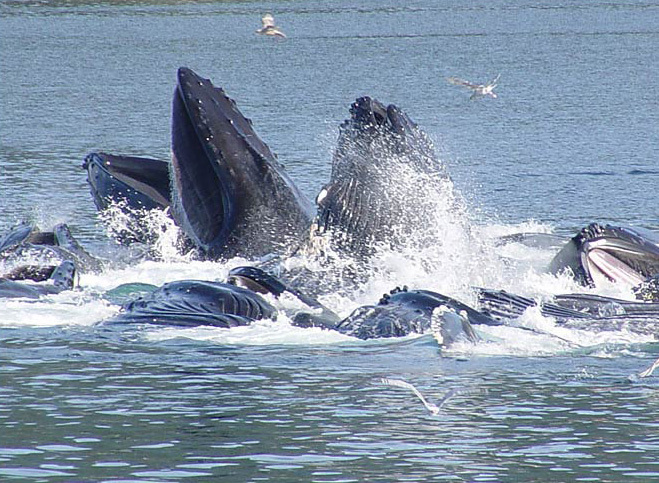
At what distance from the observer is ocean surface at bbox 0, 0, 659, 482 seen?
11.3m

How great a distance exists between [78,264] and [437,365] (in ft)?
19.1

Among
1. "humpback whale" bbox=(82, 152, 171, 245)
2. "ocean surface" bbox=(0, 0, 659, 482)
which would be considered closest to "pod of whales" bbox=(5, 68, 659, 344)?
"ocean surface" bbox=(0, 0, 659, 482)

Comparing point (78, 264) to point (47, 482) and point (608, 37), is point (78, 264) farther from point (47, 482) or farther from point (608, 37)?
point (608, 37)

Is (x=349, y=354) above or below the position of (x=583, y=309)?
below

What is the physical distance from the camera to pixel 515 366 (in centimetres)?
1399

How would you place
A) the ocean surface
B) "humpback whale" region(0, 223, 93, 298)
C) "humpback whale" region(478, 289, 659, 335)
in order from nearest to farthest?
the ocean surface < "humpback whale" region(478, 289, 659, 335) < "humpback whale" region(0, 223, 93, 298)

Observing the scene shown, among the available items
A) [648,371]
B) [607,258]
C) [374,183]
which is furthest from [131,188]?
[648,371]

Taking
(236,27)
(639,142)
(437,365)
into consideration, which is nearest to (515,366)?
(437,365)

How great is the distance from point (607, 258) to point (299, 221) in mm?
3147

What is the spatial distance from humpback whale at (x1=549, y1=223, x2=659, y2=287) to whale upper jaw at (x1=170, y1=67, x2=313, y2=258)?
272 cm

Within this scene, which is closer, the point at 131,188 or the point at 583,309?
the point at 583,309

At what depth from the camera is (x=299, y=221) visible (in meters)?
18.0

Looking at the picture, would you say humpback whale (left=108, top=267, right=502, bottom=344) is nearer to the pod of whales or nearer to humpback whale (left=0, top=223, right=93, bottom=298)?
the pod of whales

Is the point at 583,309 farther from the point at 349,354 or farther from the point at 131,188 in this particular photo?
the point at 131,188
